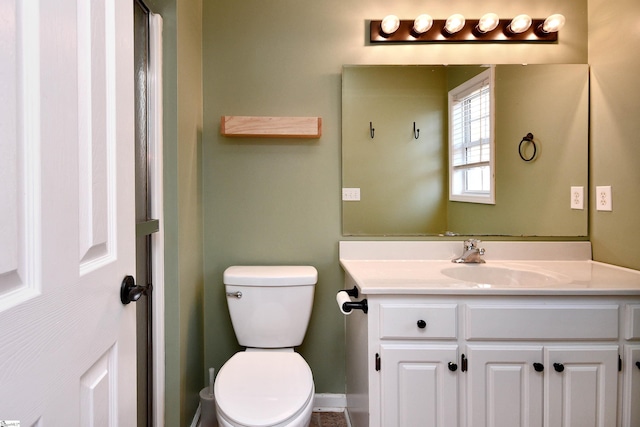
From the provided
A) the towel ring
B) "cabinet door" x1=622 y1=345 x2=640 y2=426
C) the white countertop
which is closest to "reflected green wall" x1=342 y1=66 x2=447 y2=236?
the white countertop

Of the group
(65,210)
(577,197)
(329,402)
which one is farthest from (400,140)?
(65,210)

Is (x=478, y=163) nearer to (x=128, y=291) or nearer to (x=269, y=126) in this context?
(x=269, y=126)

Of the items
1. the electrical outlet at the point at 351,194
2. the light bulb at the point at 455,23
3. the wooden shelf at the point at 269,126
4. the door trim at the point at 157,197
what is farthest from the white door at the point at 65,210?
the light bulb at the point at 455,23

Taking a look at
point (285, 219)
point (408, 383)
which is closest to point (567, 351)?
point (408, 383)

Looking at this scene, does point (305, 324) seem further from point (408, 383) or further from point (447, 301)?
point (447, 301)

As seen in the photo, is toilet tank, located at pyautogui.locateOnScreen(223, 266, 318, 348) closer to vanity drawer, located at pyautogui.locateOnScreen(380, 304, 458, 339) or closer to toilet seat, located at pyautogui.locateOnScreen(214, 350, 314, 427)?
toilet seat, located at pyautogui.locateOnScreen(214, 350, 314, 427)

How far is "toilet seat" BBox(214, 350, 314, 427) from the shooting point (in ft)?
4.23

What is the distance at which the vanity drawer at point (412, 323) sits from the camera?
144 centimetres

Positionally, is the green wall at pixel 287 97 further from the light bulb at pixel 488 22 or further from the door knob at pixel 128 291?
the door knob at pixel 128 291

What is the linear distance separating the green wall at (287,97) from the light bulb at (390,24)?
0.09 m

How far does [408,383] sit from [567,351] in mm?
602

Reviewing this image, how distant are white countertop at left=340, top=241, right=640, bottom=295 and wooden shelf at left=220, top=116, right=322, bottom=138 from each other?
63 centimetres

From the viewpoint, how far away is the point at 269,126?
196 cm

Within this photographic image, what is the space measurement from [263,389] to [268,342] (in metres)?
0.45
